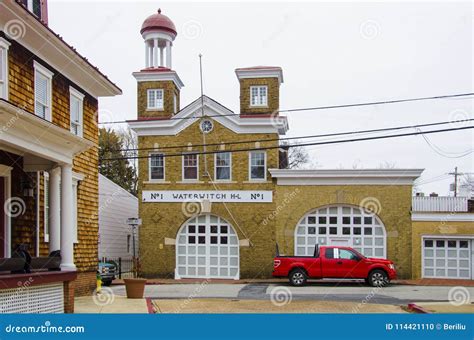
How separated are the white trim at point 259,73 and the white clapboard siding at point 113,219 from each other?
10882 millimetres

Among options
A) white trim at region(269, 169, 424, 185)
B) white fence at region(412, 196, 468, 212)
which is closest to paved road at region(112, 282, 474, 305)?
white fence at region(412, 196, 468, 212)

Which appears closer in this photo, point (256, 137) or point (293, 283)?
point (293, 283)

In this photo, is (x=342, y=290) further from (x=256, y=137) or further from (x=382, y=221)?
(x=256, y=137)

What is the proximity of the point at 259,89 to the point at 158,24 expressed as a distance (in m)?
6.07

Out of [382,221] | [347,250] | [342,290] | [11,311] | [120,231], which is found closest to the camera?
[11,311]

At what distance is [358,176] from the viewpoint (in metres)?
31.4

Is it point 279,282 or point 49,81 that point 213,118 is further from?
→ point 49,81

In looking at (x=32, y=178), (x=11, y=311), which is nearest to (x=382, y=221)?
(x=32, y=178)

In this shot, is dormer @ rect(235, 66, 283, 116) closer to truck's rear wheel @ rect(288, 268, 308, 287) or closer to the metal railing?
truck's rear wheel @ rect(288, 268, 308, 287)

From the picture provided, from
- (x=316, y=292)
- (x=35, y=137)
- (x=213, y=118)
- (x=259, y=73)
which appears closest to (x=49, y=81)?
(x=35, y=137)

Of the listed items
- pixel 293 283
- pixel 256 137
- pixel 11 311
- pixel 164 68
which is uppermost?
pixel 164 68

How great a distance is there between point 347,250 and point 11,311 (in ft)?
55.8

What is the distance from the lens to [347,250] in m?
27.0

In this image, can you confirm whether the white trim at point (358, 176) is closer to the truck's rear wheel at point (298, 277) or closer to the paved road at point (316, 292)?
the paved road at point (316, 292)
